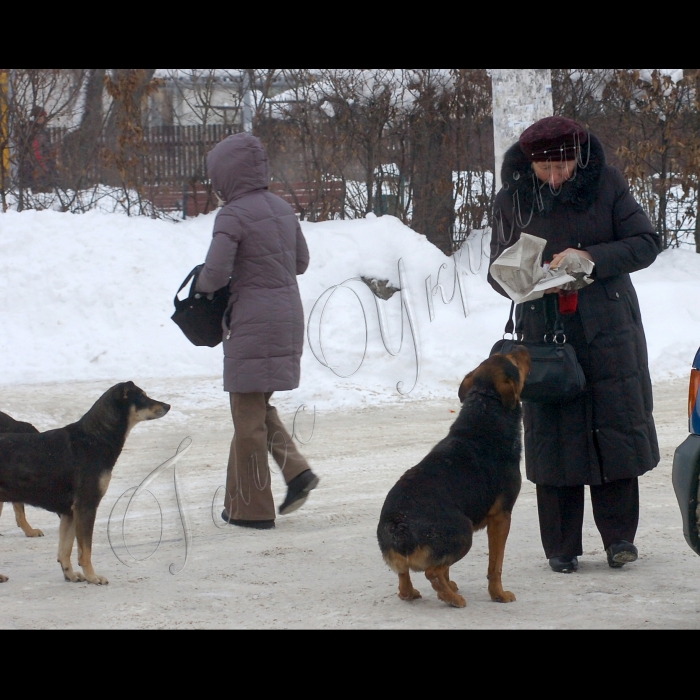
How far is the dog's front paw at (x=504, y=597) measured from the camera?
409 centimetres

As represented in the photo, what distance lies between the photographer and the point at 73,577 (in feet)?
15.2

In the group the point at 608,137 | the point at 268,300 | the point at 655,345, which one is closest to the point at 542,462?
the point at 268,300

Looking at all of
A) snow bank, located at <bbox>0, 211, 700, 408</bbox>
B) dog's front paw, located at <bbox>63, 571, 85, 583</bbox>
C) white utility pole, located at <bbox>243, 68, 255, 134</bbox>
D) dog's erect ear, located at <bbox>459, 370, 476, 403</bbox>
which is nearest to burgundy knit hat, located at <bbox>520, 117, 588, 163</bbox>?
dog's erect ear, located at <bbox>459, 370, 476, 403</bbox>

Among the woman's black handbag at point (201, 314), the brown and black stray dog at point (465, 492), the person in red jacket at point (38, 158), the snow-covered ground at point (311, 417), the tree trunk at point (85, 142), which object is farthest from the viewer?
the tree trunk at point (85, 142)

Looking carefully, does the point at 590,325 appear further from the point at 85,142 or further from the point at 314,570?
the point at 85,142

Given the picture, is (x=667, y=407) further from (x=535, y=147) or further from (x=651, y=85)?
(x=651, y=85)

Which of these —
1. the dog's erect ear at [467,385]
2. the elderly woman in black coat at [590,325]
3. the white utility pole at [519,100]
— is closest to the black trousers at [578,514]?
the elderly woman in black coat at [590,325]

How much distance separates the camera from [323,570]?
188 inches

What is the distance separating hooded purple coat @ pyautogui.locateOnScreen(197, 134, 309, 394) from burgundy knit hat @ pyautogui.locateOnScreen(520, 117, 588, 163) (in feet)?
5.68

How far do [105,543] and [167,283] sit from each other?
6.69 meters

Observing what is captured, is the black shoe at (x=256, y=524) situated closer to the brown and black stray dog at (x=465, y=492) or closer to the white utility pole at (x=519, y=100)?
the brown and black stray dog at (x=465, y=492)

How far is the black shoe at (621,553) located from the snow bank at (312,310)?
478cm

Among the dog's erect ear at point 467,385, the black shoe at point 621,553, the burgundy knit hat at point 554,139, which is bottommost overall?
the black shoe at point 621,553

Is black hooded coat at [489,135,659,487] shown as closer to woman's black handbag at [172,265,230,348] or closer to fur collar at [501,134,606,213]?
fur collar at [501,134,606,213]
